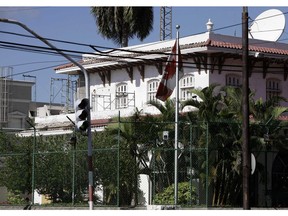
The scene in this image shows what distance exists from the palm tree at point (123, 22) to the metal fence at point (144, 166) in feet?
66.0

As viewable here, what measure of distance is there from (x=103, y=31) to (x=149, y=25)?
3237mm

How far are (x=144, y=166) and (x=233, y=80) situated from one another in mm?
8952

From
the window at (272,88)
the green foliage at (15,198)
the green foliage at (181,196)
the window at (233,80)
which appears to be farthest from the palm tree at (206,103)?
the window at (272,88)

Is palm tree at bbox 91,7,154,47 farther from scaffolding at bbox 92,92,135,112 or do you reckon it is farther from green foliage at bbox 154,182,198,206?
green foliage at bbox 154,182,198,206

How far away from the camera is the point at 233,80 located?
39594 millimetres

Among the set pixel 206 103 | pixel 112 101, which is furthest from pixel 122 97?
pixel 206 103

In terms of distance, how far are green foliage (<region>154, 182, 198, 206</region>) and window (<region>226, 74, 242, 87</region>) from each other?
9.18 meters

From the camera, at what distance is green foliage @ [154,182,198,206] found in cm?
3064

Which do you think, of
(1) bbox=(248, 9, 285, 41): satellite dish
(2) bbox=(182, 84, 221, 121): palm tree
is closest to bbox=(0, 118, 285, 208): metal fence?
(2) bbox=(182, 84, 221, 121): palm tree

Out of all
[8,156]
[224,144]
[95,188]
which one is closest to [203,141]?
[224,144]

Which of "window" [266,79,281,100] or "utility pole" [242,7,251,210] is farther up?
"window" [266,79,281,100]

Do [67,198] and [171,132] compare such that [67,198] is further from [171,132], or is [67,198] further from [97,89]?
[97,89]

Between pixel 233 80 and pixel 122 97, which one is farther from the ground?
pixel 233 80

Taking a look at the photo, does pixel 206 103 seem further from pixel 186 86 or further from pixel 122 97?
pixel 122 97
